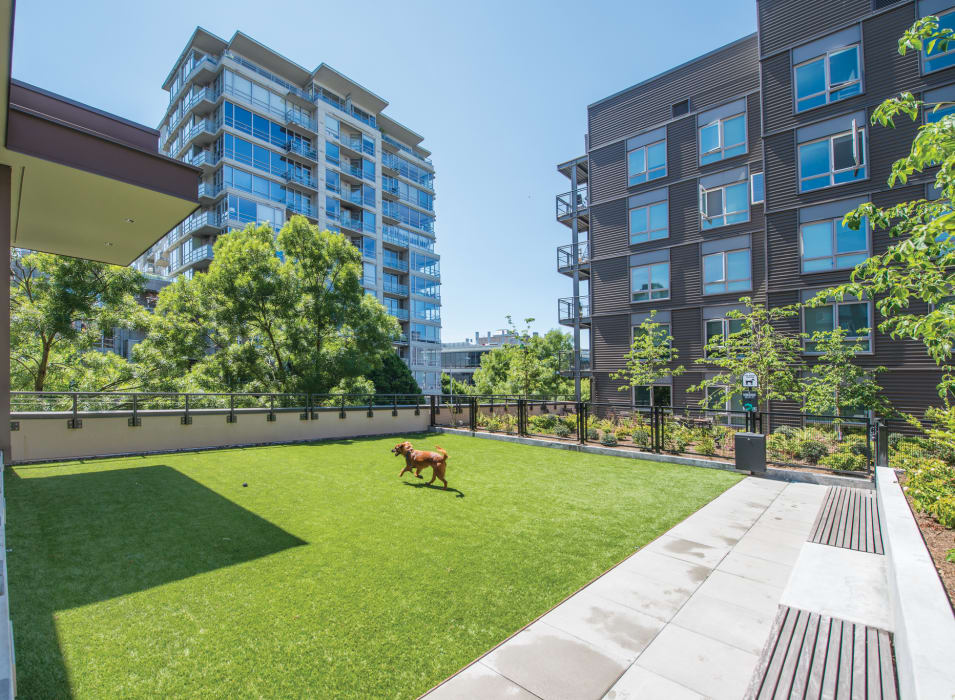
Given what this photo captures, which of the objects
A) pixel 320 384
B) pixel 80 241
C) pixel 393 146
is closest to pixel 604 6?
pixel 80 241

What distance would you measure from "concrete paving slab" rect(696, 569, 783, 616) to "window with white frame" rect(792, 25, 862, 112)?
19.4 meters

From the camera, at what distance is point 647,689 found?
2777 millimetres

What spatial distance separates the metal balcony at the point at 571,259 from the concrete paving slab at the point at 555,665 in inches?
903

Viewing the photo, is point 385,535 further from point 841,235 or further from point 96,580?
point 841,235

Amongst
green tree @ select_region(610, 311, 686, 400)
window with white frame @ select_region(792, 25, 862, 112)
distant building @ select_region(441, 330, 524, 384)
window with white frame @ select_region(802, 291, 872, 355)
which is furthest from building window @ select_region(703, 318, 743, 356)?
distant building @ select_region(441, 330, 524, 384)

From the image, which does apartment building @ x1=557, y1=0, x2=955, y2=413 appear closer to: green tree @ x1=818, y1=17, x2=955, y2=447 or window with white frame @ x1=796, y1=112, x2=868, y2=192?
window with white frame @ x1=796, y1=112, x2=868, y2=192

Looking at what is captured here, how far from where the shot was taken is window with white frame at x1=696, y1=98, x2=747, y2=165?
19.0m

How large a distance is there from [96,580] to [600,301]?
70.5ft

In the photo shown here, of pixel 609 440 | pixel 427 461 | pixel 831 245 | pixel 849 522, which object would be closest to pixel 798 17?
pixel 831 245

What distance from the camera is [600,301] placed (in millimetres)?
22547

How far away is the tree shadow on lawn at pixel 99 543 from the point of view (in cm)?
317

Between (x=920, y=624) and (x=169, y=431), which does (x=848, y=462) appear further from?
(x=169, y=431)

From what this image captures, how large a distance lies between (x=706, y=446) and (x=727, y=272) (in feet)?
36.9

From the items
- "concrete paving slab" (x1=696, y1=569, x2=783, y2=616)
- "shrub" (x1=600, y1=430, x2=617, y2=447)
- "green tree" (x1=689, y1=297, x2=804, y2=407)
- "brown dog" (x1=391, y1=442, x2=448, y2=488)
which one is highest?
"green tree" (x1=689, y1=297, x2=804, y2=407)
